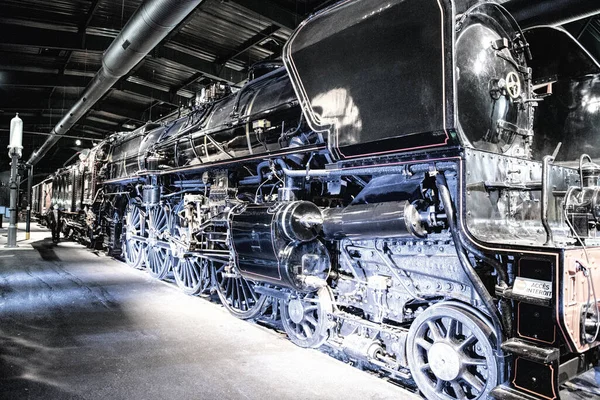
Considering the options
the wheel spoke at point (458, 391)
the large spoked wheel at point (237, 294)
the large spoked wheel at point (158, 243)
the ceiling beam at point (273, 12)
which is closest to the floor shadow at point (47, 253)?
the large spoked wheel at point (158, 243)

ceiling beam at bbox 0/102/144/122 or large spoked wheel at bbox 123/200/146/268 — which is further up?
ceiling beam at bbox 0/102/144/122

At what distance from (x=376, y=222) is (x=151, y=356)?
213 cm

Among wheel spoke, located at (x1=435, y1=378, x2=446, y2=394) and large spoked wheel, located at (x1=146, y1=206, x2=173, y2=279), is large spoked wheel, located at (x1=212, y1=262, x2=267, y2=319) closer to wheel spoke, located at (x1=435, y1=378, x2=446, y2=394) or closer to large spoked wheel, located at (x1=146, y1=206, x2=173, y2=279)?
large spoked wheel, located at (x1=146, y1=206, x2=173, y2=279)

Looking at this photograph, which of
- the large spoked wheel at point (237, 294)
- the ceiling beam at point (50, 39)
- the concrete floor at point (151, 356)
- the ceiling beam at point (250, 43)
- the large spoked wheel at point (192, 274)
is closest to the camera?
the concrete floor at point (151, 356)

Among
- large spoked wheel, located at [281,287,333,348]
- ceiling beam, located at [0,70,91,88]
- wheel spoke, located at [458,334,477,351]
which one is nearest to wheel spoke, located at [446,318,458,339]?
wheel spoke, located at [458,334,477,351]

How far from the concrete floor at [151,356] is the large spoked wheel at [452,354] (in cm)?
24

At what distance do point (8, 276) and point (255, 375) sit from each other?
5.47m

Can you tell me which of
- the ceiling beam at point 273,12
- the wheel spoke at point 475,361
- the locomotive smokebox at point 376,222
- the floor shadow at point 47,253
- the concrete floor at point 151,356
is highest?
the ceiling beam at point 273,12

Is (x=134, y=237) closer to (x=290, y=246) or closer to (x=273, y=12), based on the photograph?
(x=273, y=12)

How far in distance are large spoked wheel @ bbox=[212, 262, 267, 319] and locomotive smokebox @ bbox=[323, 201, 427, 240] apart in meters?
1.45

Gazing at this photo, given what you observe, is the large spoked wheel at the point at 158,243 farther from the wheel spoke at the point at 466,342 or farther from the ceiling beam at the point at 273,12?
the wheel spoke at the point at 466,342

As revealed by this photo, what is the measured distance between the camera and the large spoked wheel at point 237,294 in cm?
431

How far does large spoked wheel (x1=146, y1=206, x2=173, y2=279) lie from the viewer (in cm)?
654

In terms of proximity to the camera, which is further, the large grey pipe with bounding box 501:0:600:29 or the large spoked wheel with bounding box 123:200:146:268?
the large spoked wheel with bounding box 123:200:146:268
